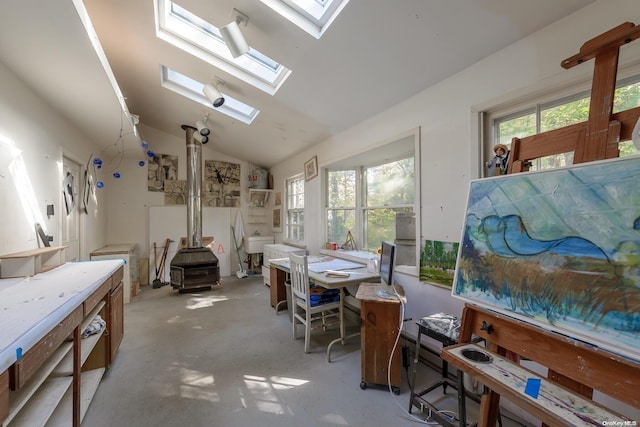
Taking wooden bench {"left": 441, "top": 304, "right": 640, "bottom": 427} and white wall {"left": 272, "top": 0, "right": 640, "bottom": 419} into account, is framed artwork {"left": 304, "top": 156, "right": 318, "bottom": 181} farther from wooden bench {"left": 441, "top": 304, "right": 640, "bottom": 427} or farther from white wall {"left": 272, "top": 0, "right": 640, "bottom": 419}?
wooden bench {"left": 441, "top": 304, "right": 640, "bottom": 427}

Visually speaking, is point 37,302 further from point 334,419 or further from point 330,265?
point 330,265

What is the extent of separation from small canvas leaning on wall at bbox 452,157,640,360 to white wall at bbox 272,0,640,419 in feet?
2.53

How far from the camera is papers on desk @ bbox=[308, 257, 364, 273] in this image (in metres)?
2.86

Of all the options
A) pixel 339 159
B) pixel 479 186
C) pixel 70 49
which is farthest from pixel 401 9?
pixel 70 49

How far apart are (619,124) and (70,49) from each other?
3.16 metres

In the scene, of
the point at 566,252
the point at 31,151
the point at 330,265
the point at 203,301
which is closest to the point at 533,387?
the point at 566,252

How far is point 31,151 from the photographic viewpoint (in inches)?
89.3

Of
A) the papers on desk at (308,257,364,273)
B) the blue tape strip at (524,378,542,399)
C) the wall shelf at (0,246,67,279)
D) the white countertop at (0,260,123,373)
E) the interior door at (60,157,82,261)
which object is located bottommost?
the papers on desk at (308,257,364,273)

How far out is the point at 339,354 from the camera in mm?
2461

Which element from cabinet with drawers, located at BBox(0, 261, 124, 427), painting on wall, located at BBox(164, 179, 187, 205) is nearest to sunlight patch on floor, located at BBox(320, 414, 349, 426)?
cabinet with drawers, located at BBox(0, 261, 124, 427)

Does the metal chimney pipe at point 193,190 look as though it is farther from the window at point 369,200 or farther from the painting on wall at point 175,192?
the window at point 369,200

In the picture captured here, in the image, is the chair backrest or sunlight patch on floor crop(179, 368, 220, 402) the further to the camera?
the chair backrest

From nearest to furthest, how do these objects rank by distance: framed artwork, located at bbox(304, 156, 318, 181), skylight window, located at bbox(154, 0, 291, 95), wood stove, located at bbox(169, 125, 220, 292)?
skylight window, located at bbox(154, 0, 291, 95) < framed artwork, located at bbox(304, 156, 318, 181) < wood stove, located at bbox(169, 125, 220, 292)

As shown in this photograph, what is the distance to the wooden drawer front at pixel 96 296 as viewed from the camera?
1.66 m
